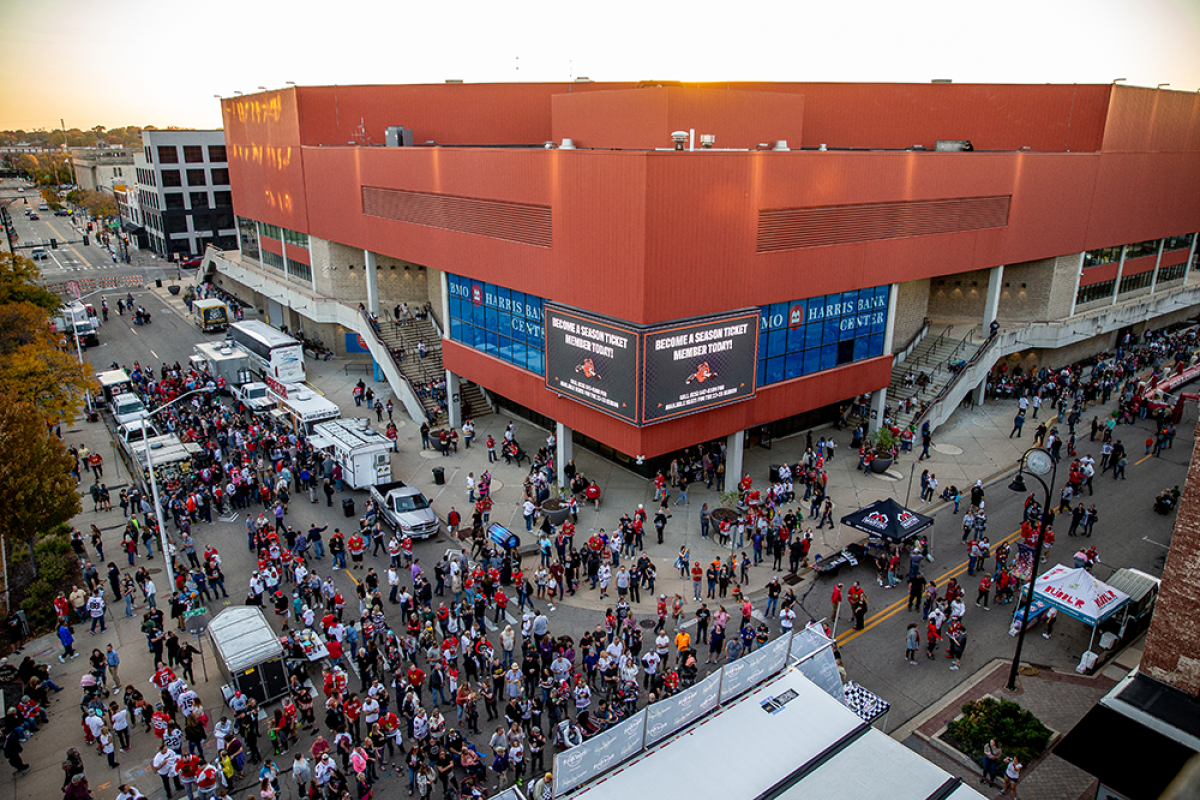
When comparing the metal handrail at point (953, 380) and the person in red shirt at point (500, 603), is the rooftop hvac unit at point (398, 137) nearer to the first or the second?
the person in red shirt at point (500, 603)

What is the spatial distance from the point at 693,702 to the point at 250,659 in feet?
34.4

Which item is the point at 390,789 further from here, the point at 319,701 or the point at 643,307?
the point at 643,307

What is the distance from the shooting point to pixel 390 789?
15344 millimetres

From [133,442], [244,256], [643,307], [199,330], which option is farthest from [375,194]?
[244,256]

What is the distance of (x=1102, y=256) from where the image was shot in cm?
4378

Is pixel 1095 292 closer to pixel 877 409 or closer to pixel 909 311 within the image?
pixel 909 311

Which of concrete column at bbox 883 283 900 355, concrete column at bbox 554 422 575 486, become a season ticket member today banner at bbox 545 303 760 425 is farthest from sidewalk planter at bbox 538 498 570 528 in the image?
concrete column at bbox 883 283 900 355

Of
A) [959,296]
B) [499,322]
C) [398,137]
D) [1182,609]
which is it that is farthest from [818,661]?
[398,137]

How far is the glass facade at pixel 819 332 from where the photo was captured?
1148 inches

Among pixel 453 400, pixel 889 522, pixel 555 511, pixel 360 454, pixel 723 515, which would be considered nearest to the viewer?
pixel 889 522

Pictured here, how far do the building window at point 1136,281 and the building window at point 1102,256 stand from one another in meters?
2.29

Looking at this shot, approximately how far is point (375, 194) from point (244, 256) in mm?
29229

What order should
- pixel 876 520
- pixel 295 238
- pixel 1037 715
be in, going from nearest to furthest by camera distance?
pixel 1037 715 < pixel 876 520 < pixel 295 238

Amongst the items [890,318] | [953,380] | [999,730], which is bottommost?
[999,730]
